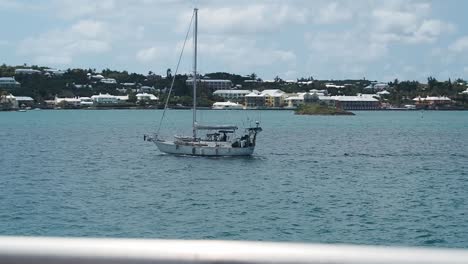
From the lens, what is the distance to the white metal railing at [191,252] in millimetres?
1994

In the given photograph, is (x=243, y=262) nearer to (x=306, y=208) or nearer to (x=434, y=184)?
(x=306, y=208)

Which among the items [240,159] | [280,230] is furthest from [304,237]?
[240,159]

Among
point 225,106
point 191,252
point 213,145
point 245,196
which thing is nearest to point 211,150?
point 213,145

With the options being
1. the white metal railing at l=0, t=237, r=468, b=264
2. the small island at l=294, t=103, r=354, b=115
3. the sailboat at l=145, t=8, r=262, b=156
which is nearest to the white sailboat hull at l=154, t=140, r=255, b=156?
the sailboat at l=145, t=8, r=262, b=156

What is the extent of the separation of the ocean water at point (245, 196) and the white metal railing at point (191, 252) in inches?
821

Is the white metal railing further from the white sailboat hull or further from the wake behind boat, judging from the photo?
the wake behind boat

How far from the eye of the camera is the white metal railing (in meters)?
1.99

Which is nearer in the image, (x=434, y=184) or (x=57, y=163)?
(x=434, y=184)

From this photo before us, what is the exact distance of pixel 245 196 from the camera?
33969 millimetres

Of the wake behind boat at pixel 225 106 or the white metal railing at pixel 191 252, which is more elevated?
the white metal railing at pixel 191 252

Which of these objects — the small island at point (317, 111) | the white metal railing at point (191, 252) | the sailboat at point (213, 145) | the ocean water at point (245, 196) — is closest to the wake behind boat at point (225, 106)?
the small island at point (317, 111)

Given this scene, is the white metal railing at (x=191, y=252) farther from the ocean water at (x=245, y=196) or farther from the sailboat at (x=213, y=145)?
the sailboat at (x=213, y=145)

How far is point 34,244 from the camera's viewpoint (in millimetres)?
2053

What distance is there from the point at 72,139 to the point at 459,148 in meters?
39.4
